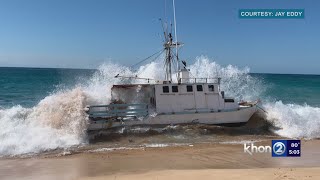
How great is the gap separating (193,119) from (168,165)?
21.4ft

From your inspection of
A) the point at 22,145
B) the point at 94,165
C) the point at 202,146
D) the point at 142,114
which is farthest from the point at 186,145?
the point at 22,145

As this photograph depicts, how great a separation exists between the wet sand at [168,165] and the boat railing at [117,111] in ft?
10.9

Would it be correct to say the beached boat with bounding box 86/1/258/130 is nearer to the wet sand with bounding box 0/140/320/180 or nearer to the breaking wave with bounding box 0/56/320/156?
the breaking wave with bounding box 0/56/320/156

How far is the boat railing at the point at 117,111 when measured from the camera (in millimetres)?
17984

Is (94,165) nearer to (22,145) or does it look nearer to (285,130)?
(22,145)

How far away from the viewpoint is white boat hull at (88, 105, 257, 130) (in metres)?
18.0

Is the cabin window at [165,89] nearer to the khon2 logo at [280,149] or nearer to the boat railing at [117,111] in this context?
the boat railing at [117,111]

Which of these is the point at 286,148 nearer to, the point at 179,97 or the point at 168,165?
the point at 168,165

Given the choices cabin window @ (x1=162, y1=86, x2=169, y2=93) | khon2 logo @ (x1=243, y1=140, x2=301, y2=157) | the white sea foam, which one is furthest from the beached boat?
khon2 logo @ (x1=243, y1=140, x2=301, y2=157)

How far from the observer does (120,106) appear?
713 inches

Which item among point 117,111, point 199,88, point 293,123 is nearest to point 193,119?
point 199,88

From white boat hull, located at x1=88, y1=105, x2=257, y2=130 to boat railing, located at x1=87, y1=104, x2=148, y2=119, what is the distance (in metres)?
0.37

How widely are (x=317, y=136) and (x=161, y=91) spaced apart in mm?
8480

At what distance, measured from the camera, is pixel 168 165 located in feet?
41.2
